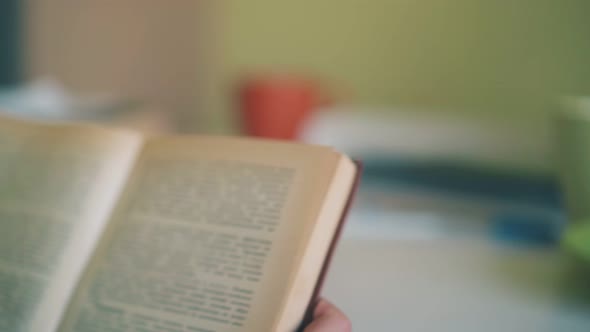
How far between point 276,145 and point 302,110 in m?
1.13

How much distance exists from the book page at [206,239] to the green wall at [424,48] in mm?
1174

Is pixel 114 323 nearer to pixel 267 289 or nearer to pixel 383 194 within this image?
pixel 267 289

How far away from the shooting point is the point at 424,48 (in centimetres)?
160

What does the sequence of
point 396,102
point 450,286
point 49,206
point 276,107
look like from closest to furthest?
point 49,206 → point 450,286 → point 276,107 → point 396,102

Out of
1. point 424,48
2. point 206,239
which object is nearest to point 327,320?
point 206,239

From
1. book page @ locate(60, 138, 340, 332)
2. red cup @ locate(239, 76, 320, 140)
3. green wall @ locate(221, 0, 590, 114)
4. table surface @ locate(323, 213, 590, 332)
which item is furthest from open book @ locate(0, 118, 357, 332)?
green wall @ locate(221, 0, 590, 114)

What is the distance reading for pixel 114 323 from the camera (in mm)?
416

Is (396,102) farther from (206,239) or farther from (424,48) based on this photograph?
(206,239)

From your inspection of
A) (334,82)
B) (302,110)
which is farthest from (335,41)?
(302,110)

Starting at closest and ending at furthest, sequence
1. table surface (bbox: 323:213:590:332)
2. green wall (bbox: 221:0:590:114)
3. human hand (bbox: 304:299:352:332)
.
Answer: human hand (bbox: 304:299:352:332) → table surface (bbox: 323:213:590:332) → green wall (bbox: 221:0:590:114)

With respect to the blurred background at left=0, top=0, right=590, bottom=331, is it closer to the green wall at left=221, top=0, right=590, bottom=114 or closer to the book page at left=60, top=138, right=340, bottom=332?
the green wall at left=221, top=0, right=590, bottom=114

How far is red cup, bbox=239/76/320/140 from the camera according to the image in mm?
1516

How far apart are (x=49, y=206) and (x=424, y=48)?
127 centimetres

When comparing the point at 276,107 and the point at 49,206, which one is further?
the point at 276,107
